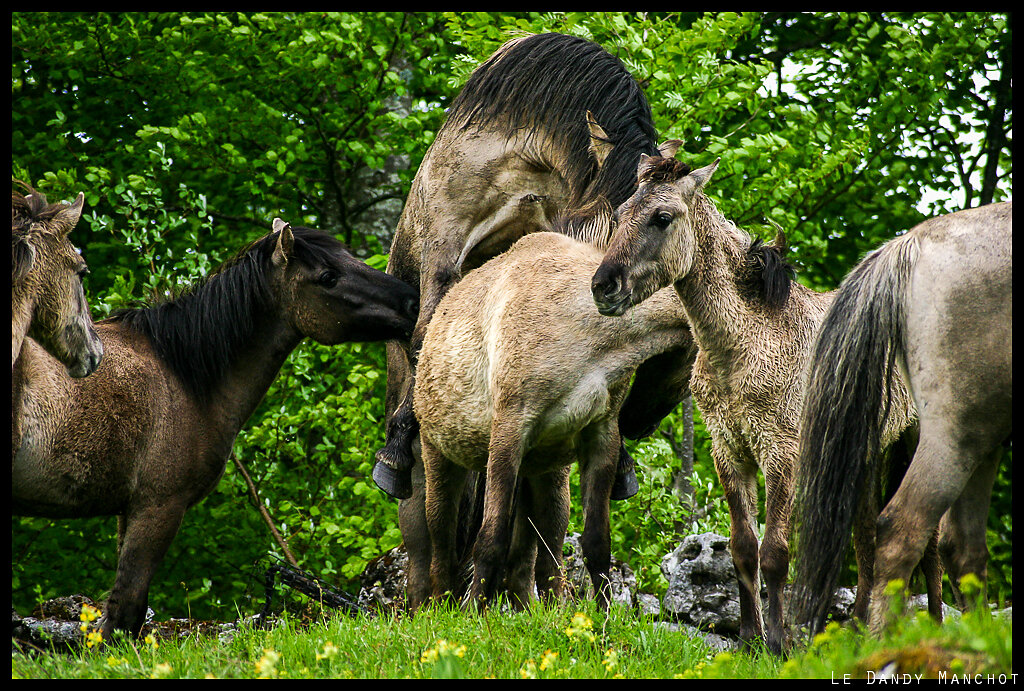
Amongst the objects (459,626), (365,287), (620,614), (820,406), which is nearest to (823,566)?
(820,406)

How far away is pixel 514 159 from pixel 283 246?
6.15 feet

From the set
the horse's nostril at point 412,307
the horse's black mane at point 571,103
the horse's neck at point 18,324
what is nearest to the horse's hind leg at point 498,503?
the horse's black mane at point 571,103

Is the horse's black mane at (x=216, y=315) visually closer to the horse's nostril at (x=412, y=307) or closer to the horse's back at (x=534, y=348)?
the horse's nostril at (x=412, y=307)

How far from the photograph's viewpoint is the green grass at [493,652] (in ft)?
11.6

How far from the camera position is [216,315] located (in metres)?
7.51

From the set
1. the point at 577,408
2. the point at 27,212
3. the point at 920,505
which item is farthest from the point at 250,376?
the point at 920,505

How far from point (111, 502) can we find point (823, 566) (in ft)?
14.6

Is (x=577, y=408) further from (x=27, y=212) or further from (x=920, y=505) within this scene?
(x=27, y=212)

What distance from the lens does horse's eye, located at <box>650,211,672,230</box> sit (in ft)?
18.7

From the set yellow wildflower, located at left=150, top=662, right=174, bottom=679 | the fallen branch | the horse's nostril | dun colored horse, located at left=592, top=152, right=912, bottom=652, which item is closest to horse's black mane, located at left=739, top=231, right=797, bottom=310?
dun colored horse, located at left=592, top=152, right=912, bottom=652

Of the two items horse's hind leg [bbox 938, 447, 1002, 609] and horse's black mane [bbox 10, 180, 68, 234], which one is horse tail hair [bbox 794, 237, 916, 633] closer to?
horse's hind leg [bbox 938, 447, 1002, 609]

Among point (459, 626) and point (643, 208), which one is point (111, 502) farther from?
point (643, 208)

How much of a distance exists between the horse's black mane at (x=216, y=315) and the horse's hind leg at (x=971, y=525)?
4.69 m

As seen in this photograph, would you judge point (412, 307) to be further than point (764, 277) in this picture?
Yes
